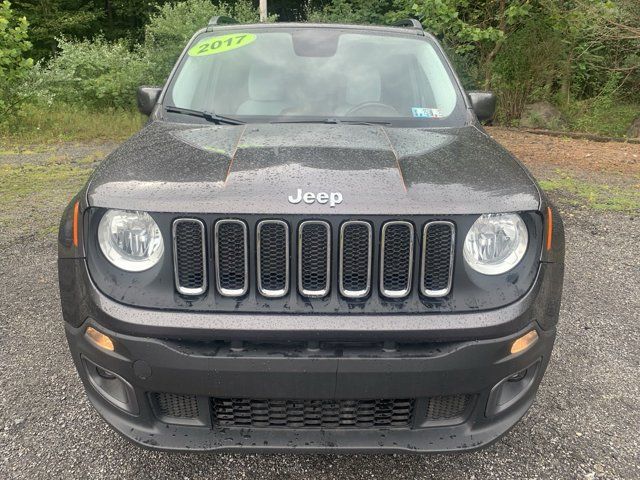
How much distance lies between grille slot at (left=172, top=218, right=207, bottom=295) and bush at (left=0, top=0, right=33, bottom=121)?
954cm

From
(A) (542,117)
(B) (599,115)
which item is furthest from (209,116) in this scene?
(B) (599,115)

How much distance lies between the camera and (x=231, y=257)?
6.18 ft

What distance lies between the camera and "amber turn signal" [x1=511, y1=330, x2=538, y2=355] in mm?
1949

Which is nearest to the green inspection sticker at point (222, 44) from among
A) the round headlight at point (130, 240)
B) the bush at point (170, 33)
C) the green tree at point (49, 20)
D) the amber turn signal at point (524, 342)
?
the round headlight at point (130, 240)

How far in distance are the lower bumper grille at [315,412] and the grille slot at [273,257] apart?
42 centimetres

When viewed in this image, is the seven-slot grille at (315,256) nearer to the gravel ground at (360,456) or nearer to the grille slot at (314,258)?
the grille slot at (314,258)

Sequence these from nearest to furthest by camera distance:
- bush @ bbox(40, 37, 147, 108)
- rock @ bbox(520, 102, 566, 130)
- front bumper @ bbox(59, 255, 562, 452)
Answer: front bumper @ bbox(59, 255, 562, 452)
bush @ bbox(40, 37, 147, 108)
rock @ bbox(520, 102, 566, 130)

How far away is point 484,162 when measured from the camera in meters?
2.29

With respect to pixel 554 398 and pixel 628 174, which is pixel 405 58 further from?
pixel 628 174

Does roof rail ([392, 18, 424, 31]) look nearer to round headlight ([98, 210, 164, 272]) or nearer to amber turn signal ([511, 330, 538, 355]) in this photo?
amber turn signal ([511, 330, 538, 355])

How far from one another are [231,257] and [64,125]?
34.5 feet

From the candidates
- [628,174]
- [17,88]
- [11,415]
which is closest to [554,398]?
[11,415]

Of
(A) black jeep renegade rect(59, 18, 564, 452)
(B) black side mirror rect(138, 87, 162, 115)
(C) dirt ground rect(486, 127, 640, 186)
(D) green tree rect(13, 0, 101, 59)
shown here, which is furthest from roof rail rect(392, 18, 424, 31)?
(D) green tree rect(13, 0, 101, 59)

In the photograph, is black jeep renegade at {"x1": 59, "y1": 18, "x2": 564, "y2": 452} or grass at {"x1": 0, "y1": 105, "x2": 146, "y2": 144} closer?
black jeep renegade at {"x1": 59, "y1": 18, "x2": 564, "y2": 452}
